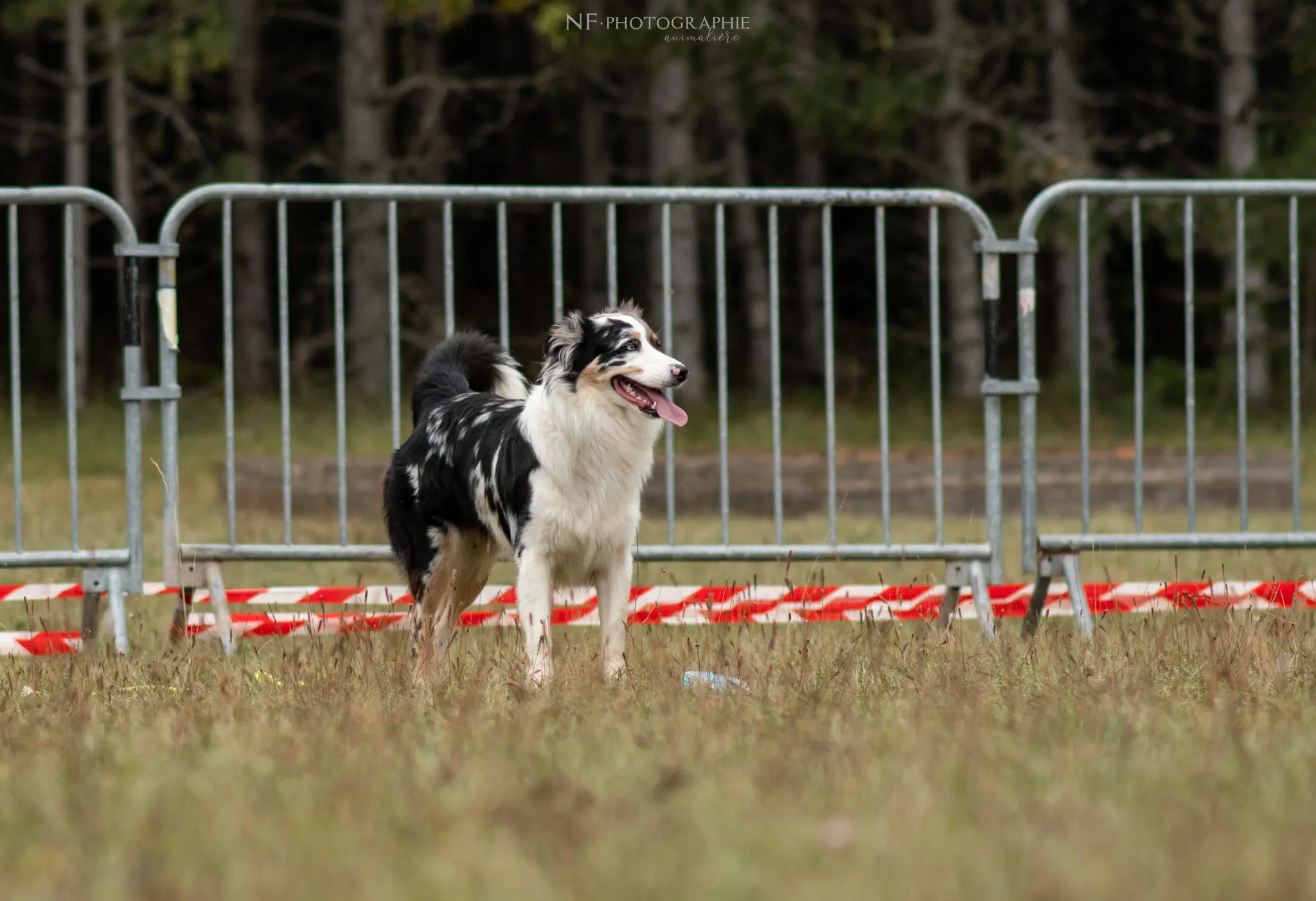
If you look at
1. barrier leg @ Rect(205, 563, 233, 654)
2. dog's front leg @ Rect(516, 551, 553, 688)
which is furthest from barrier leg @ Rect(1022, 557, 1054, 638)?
barrier leg @ Rect(205, 563, 233, 654)

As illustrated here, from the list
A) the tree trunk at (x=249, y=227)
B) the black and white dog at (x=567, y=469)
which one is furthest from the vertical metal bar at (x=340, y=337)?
the tree trunk at (x=249, y=227)

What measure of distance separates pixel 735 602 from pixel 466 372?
138cm

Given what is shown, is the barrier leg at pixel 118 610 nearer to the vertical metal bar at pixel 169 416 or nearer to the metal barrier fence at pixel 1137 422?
the vertical metal bar at pixel 169 416

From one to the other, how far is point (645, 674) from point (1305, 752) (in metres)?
2.03

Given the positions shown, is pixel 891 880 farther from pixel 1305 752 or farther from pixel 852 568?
pixel 852 568

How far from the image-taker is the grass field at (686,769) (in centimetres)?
316

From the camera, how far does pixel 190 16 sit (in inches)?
774

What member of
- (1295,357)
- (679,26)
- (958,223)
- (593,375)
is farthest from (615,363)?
(958,223)

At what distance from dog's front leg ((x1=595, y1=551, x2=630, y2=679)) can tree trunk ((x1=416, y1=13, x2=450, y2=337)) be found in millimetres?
14751

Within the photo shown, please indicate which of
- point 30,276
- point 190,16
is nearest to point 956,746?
point 190,16

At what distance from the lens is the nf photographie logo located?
60.9ft

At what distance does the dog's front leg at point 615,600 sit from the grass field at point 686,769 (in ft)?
0.26

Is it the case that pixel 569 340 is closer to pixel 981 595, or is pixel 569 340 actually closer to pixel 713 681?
pixel 713 681

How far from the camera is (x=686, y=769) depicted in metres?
4.03
